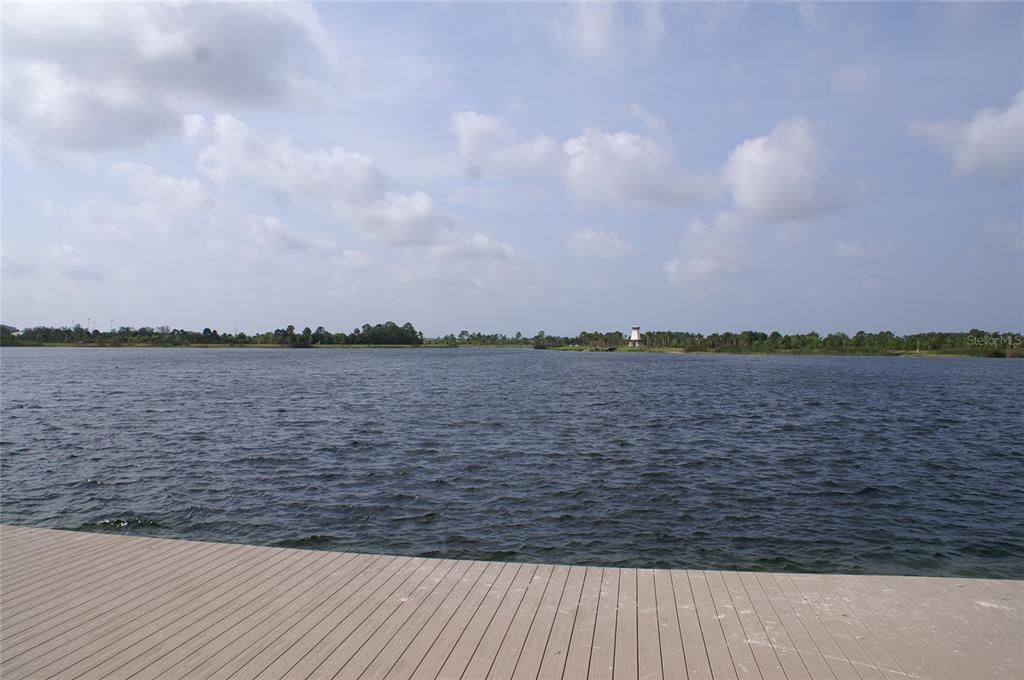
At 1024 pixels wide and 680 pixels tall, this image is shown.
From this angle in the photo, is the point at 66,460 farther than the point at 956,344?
No

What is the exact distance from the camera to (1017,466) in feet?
65.2

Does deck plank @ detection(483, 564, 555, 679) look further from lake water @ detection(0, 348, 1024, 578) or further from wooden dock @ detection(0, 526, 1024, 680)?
lake water @ detection(0, 348, 1024, 578)

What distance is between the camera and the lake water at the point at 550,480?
11773 millimetres

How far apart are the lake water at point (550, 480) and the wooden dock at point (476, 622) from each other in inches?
150

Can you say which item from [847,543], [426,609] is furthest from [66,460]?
[847,543]

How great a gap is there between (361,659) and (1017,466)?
77.3 ft

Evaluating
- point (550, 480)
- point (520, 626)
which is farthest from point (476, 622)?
point (550, 480)

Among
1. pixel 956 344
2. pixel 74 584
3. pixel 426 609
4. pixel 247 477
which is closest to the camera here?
pixel 426 609

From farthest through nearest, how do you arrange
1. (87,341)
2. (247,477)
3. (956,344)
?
1. (87,341)
2. (956,344)
3. (247,477)

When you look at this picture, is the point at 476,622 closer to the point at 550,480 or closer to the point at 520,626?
the point at 520,626

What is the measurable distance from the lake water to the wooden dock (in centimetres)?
381

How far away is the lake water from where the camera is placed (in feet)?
38.6

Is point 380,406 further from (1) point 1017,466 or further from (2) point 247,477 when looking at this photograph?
(1) point 1017,466

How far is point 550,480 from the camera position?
16.4 metres
